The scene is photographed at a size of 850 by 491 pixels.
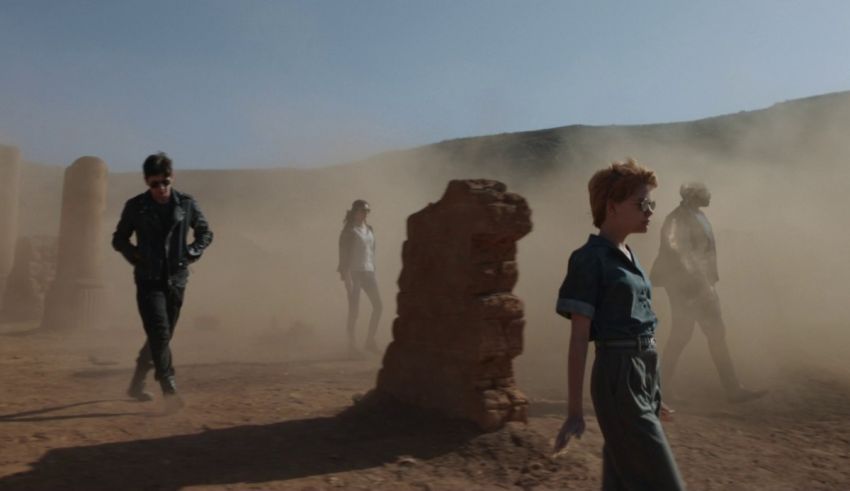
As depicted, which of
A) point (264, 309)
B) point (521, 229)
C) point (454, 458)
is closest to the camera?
point (454, 458)

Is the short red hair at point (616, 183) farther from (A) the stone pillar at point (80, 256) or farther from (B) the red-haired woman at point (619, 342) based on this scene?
(A) the stone pillar at point (80, 256)

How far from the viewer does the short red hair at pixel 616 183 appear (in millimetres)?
2936

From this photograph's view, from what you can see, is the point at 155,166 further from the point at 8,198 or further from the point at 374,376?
the point at 8,198

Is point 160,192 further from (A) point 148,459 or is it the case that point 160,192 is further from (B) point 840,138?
(B) point 840,138

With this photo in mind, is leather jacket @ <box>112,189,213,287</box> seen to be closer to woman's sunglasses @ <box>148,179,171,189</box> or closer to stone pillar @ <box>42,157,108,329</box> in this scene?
woman's sunglasses @ <box>148,179,171,189</box>

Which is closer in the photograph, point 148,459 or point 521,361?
point 148,459

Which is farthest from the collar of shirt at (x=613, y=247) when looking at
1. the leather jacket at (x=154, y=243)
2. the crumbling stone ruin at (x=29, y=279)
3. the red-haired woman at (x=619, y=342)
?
the crumbling stone ruin at (x=29, y=279)

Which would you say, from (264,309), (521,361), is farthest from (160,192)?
(264,309)

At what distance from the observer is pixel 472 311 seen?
4.86 meters

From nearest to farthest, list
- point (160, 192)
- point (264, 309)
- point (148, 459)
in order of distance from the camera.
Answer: point (148, 459)
point (160, 192)
point (264, 309)

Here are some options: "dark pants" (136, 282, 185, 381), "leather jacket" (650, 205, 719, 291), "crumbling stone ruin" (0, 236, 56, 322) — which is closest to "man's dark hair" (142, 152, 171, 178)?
"dark pants" (136, 282, 185, 381)

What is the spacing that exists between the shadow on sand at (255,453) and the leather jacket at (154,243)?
1.19 meters

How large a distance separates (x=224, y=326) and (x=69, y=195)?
3882 mm

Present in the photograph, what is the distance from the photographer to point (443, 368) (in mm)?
5051
